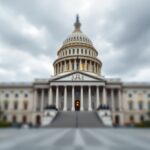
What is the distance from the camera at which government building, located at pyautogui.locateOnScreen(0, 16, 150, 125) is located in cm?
7488

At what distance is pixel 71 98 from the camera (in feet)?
253

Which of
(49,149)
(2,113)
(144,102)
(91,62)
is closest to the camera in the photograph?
(49,149)

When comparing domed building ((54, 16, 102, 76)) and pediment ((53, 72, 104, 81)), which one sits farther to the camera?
domed building ((54, 16, 102, 76))

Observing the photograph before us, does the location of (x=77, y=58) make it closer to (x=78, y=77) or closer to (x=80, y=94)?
(x=78, y=77)

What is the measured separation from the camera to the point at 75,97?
3098 inches

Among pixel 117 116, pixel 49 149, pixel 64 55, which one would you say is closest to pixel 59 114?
pixel 117 116

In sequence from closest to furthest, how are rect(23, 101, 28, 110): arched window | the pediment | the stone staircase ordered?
1. the stone staircase
2. the pediment
3. rect(23, 101, 28, 110): arched window

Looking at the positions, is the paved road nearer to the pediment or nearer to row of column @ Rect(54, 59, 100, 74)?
the pediment

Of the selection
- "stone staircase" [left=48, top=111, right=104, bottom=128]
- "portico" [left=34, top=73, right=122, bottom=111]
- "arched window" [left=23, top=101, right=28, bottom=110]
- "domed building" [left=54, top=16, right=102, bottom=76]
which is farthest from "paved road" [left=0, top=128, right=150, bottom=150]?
"domed building" [left=54, top=16, right=102, bottom=76]

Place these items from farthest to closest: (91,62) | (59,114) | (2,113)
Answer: (91,62), (2,113), (59,114)

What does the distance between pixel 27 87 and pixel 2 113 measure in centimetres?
1359

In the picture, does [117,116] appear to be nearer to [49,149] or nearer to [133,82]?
[133,82]

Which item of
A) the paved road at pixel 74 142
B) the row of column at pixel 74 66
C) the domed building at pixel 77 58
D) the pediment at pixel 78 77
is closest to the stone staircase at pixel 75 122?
the pediment at pixel 78 77

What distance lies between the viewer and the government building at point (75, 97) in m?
74.9
